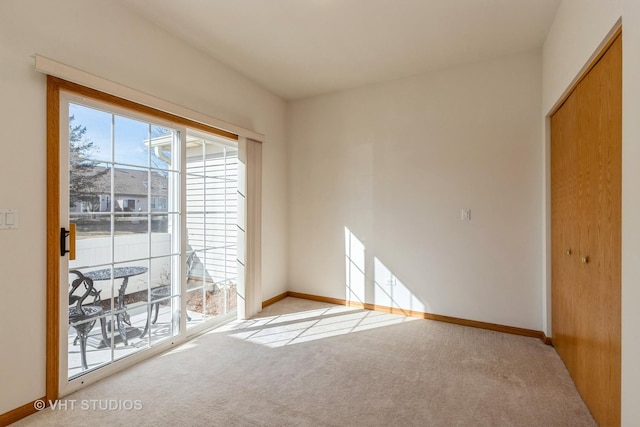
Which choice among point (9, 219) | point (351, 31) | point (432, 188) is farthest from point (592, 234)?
point (9, 219)

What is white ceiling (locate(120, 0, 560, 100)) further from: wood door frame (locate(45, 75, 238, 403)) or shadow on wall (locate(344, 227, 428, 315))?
shadow on wall (locate(344, 227, 428, 315))

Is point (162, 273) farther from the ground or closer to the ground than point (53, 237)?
closer to the ground

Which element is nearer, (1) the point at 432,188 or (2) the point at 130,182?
(2) the point at 130,182

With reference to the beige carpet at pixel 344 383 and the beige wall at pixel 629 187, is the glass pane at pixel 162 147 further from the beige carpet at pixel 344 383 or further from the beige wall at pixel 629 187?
the beige wall at pixel 629 187

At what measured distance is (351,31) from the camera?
2744 millimetres

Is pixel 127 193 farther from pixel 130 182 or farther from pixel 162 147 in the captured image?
pixel 162 147

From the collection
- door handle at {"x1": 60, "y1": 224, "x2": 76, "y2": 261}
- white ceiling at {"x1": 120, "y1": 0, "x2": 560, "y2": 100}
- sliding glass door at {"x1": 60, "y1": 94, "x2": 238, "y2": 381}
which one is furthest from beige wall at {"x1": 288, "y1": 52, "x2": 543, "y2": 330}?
door handle at {"x1": 60, "y1": 224, "x2": 76, "y2": 261}

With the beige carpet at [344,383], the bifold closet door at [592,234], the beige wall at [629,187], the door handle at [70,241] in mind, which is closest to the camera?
the beige wall at [629,187]

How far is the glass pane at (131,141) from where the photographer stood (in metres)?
2.45

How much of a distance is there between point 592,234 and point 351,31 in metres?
2.38

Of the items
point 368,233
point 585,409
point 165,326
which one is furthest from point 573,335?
point 165,326

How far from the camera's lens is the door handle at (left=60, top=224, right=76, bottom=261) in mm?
2076

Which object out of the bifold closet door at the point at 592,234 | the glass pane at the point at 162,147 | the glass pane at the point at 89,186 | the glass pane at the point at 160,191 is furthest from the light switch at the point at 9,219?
the bifold closet door at the point at 592,234

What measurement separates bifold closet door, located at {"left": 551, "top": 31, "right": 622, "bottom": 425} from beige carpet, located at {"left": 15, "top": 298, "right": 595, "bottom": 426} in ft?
1.04
